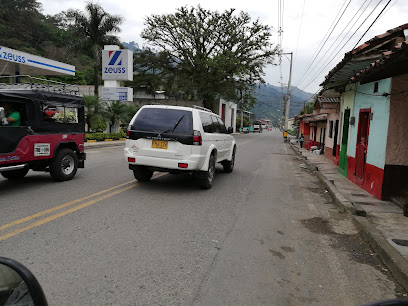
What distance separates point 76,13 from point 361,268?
116 ft

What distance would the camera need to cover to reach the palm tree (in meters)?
32.2

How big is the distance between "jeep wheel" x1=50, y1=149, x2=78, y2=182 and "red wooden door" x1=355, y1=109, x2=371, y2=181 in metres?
8.01

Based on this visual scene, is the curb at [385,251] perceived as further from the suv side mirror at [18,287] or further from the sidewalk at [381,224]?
the suv side mirror at [18,287]

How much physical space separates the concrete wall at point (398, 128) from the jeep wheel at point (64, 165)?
7.74 meters

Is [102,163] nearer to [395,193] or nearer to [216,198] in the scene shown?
[216,198]

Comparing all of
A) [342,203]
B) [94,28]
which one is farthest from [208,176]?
[94,28]

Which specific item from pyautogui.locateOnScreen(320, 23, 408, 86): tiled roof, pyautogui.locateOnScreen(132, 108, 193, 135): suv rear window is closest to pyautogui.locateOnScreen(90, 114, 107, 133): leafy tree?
pyautogui.locateOnScreen(132, 108, 193, 135): suv rear window

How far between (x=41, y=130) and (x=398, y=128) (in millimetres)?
8149

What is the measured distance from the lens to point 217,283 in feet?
11.2

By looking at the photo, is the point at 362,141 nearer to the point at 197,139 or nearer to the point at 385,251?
the point at 197,139

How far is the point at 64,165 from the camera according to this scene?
831cm

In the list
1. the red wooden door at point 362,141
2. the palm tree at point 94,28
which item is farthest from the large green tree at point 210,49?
the red wooden door at point 362,141

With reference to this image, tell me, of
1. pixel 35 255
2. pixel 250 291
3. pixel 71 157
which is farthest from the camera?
pixel 71 157

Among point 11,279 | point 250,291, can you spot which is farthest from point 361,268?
point 11,279
